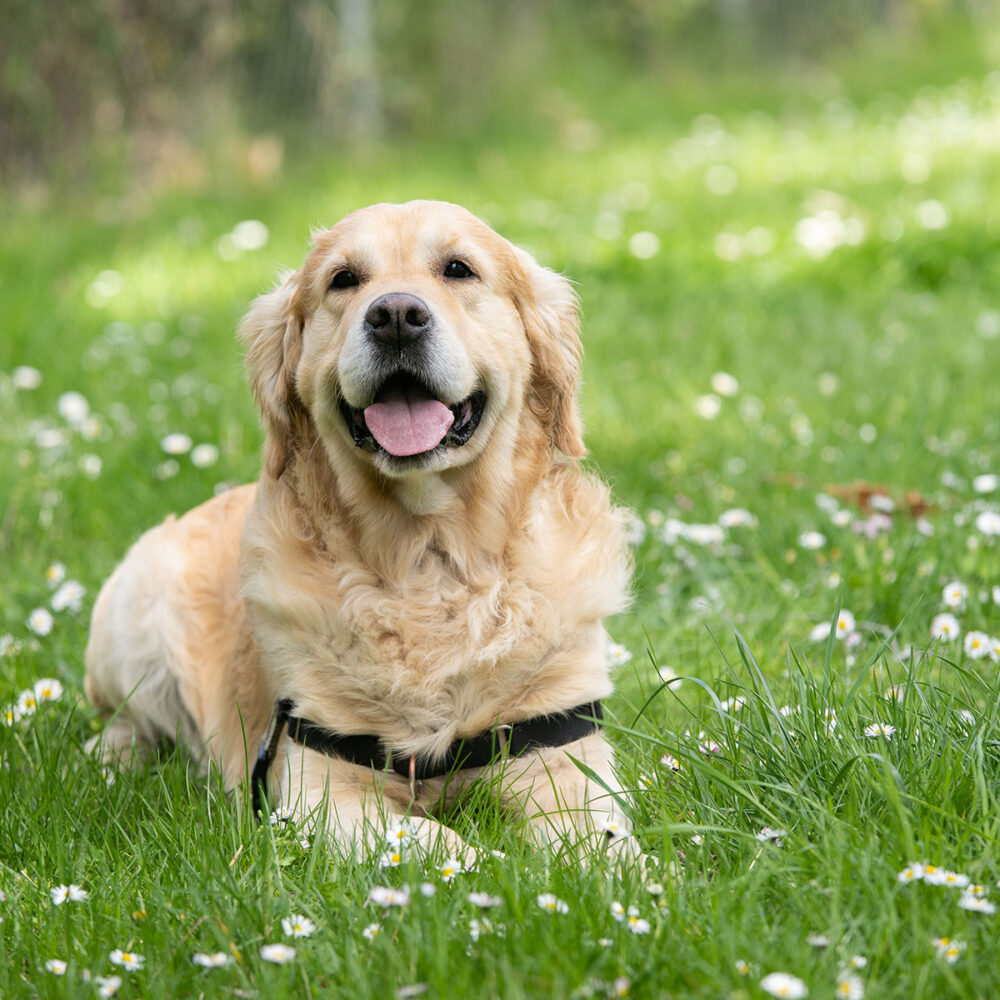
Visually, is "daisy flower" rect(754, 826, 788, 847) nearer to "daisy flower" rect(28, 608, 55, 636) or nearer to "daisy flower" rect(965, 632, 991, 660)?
"daisy flower" rect(965, 632, 991, 660)

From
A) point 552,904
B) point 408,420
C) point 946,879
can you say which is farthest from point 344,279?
point 946,879

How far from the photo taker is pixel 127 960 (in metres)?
1.90

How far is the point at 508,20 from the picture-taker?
13672 millimetres

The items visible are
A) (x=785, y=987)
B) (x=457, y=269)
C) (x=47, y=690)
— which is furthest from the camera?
(x=47, y=690)

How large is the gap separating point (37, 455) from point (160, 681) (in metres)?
1.91

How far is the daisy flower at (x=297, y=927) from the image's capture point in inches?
76.1

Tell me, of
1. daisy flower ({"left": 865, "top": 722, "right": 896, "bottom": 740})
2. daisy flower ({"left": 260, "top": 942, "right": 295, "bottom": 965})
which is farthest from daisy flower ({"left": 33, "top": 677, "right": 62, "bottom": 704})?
daisy flower ({"left": 865, "top": 722, "right": 896, "bottom": 740})

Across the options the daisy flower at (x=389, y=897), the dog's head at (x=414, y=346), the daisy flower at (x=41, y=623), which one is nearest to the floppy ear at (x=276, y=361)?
the dog's head at (x=414, y=346)

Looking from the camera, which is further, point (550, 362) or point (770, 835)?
point (550, 362)

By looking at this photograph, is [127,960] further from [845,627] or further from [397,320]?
[845,627]

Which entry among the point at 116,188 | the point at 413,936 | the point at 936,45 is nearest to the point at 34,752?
the point at 413,936

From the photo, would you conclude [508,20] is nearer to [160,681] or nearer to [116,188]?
[116,188]

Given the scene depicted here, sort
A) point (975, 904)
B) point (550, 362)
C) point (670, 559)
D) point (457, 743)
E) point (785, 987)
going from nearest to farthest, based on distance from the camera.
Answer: point (785, 987) → point (975, 904) → point (457, 743) → point (550, 362) → point (670, 559)

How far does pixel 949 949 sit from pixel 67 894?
1.45m
